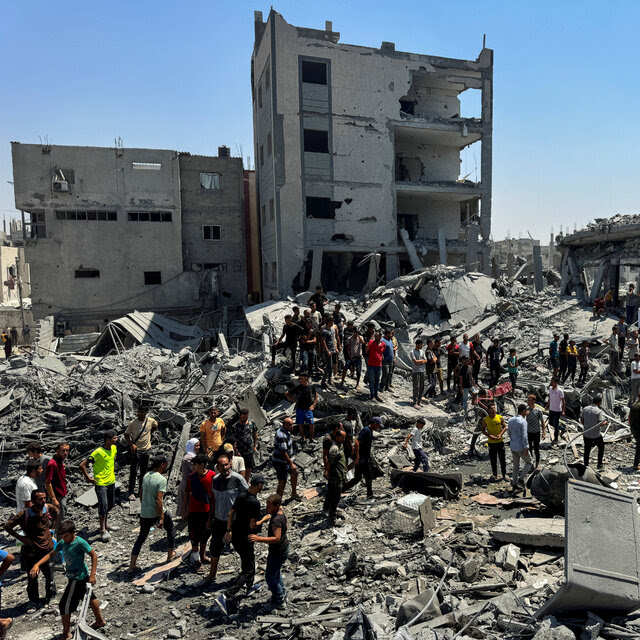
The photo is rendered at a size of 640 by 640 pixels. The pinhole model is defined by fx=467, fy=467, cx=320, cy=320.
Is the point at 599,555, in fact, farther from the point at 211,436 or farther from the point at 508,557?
the point at 211,436

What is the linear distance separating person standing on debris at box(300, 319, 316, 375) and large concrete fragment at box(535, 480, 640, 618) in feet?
24.6

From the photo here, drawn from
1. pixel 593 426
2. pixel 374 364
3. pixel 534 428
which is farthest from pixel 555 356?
pixel 374 364

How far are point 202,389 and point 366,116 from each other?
63.8 feet

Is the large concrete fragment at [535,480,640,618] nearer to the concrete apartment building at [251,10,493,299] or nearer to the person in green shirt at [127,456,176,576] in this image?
the person in green shirt at [127,456,176,576]

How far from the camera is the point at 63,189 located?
26.8 metres

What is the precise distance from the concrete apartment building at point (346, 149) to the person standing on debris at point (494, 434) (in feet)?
46.9

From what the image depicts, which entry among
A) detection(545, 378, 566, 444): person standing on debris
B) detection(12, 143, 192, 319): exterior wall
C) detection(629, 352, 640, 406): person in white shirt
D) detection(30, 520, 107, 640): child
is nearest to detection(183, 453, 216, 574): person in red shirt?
detection(30, 520, 107, 640): child

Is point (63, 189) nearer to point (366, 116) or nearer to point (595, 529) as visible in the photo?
point (366, 116)

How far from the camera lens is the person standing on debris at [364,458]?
8156 mm

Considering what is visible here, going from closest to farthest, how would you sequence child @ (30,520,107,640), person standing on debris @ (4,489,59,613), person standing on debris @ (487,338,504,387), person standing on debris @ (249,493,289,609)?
child @ (30,520,107,640)
person standing on debris @ (249,493,289,609)
person standing on debris @ (4,489,59,613)
person standing on debris @ (487,338,504,387)

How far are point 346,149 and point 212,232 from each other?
10470mm

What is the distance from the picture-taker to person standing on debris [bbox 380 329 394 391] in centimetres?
1246

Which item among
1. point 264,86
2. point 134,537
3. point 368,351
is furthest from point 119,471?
point 264,86

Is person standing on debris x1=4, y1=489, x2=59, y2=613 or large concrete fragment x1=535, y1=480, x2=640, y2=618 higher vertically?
large concrete fragment x1=535, y1=480, x2=640, y2=618
